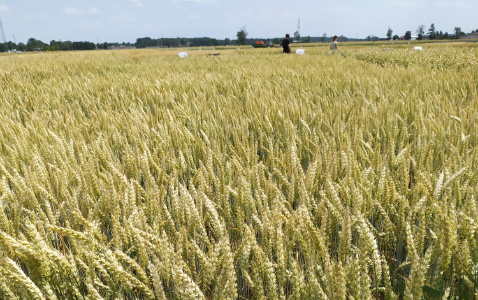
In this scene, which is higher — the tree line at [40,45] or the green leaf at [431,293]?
the tree line at [40,45]

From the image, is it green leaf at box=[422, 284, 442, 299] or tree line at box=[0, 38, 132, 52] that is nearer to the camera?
green leaf at box=[422, 284, 442, 299]

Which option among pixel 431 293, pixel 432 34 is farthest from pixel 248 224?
pixel 432 34

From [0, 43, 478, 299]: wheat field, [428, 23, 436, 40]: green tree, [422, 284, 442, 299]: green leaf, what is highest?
[428, 23, 436, 40]: green tree

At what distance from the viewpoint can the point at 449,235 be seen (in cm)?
64

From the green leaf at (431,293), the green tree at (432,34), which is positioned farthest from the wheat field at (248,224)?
the green tree at (432,34)

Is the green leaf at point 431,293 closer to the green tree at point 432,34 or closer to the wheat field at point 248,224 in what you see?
the wheat field at point 248,224

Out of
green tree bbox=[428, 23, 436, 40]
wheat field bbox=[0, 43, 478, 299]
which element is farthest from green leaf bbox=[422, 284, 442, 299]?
green tree bbox=[428, 23, 436, 40]

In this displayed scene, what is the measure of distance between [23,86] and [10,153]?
2.92 m

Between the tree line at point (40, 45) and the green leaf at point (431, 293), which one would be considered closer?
the green leaf at point (431, 293)

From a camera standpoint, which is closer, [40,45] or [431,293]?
[431,293]

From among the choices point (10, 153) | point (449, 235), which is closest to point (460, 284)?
point (449, 235)

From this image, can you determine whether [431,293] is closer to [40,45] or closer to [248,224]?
[248,224]

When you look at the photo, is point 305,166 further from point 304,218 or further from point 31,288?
point 31,288

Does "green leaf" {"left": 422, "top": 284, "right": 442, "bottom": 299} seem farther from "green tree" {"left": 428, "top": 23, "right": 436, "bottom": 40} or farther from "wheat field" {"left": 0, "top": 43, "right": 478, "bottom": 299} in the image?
"green tree" {"left": 428, "top": 23, "right": 436, "bottom": 40}
